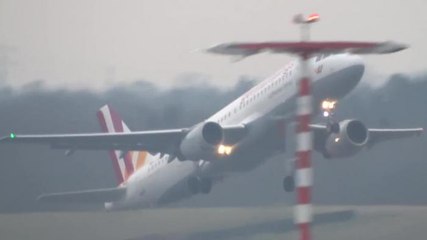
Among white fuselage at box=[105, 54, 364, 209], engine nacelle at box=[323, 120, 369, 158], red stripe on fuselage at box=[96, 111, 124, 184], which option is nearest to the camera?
engine nacelle at box=[323, 120, 369, 158]

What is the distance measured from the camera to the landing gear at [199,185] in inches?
522

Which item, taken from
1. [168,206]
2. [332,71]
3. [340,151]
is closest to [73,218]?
[168,206]

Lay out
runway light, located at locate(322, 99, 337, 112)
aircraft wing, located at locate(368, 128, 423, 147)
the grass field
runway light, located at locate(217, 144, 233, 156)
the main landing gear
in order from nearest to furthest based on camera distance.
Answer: the grass field
the main landing gear
aircraft wing, located at locate(368, 128, 423, 147)
runway light, located at locate(322, 99, 337, 112)
runway light, located at locate(217, 144, 233, 156)

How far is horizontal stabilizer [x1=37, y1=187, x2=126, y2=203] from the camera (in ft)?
40.1

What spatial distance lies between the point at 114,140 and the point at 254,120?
6.48 ft

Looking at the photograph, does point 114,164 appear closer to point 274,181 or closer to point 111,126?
point 111,126

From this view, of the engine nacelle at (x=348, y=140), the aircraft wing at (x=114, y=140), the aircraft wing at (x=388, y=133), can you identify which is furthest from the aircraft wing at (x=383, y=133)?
the aircraft wing at (x=114, y=140)

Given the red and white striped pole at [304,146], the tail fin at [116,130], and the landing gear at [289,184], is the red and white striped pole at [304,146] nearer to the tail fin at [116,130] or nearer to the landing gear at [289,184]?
the landing gear at [289,184]

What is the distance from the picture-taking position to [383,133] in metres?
13.0

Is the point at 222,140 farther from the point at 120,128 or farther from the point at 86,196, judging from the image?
the point at 86,196

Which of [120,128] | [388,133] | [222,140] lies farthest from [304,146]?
[222,140]

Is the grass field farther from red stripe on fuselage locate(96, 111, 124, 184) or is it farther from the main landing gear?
red stripe on fuselage locate(96, 111, 124, 184)

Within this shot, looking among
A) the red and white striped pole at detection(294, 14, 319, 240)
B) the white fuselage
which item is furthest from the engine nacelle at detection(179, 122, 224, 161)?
the red and white striped pole at detection(294, 14, 319, 240)

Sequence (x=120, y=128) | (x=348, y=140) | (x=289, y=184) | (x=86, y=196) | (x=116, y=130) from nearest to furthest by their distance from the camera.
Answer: (x=289, y=184) → (x=86, y=196) → (x=348, y=140) → (x=116, y=130) → (x=120, y=128)
